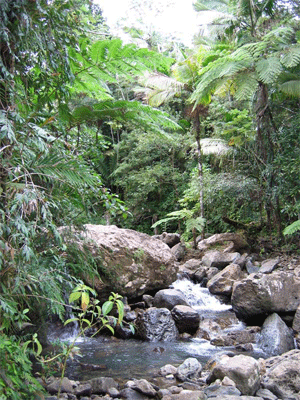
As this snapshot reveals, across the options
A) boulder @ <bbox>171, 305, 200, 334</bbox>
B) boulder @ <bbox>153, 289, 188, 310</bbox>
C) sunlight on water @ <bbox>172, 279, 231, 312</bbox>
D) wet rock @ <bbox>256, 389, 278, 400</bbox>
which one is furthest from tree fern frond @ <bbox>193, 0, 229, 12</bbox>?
wet rock @ <bbox>256, 389, 278, 400</bbox>

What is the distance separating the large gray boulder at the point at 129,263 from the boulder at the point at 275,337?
2074 millimetres

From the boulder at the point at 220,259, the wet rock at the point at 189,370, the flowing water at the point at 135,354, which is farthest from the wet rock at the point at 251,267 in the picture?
the wet rock at the point at 189,370

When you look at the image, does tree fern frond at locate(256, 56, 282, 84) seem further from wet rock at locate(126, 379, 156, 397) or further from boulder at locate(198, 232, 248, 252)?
wet rock at locate(126, 379, 156, 397)

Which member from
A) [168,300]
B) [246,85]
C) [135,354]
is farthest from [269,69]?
[135,354]

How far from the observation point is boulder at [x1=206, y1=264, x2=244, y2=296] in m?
7.25

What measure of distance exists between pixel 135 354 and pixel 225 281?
3.25 metres

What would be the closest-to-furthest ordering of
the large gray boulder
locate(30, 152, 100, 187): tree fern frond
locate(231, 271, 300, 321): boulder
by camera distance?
1. locate(30, 152, 100, 187): tree fern frond
2. locate(231, 271, 300, 321): boulder
3. the large gray boulder

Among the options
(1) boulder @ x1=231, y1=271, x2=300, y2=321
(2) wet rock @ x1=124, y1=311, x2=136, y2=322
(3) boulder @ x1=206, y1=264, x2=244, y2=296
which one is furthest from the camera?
(3) boulder @ x1=206, y1=264, x2=244, y2=296

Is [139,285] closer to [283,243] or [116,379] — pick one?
[116,379]

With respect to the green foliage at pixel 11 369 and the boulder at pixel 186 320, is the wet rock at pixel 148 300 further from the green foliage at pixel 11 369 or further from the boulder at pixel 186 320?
the green foliage at pixel 11 369

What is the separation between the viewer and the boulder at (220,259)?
8.66 metres

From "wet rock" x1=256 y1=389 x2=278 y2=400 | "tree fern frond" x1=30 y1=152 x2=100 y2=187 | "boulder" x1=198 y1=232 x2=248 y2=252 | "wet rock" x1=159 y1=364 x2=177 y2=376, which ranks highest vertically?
"tree fern frond" x1=30 y1=152 x2=100 y2=187

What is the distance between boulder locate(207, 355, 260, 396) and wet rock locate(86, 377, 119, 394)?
90 cm

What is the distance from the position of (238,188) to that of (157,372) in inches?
240
